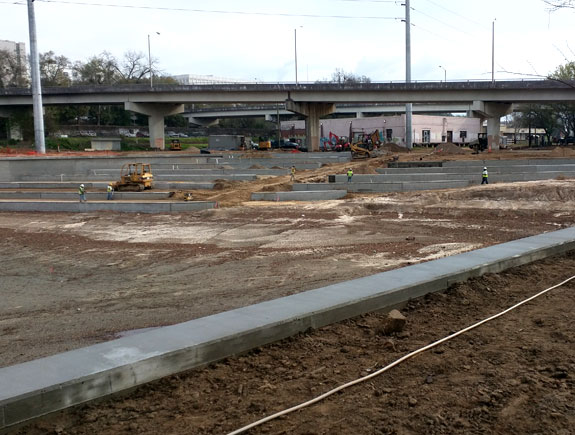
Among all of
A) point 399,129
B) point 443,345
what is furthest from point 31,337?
point 399,129

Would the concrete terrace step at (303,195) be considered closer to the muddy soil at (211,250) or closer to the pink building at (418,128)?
the muddy soil at (211,250)

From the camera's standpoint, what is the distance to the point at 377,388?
4758 mm

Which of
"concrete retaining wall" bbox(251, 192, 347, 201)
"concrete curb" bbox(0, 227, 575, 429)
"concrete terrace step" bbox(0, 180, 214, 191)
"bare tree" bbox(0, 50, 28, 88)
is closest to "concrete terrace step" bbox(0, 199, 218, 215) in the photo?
"concrete retaining wall" bbox(251, 192, 347, 201)

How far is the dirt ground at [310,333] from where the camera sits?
427 centimetres

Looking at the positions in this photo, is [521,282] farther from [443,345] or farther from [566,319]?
[443,345]

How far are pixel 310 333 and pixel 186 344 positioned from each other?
4.90 feet

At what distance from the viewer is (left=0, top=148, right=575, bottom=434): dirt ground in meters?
4.27

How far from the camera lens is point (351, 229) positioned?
19.9 meters

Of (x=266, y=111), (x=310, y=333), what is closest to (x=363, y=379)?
(x=310, y=333)

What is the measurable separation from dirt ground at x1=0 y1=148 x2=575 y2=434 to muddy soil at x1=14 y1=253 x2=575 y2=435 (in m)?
0.02

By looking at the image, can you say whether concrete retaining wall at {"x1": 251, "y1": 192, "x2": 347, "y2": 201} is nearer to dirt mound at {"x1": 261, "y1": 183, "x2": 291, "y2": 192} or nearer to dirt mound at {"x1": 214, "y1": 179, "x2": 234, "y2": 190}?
dirt mound at {"x1": 261, "y1": 183, "x2": 291, "y2": 192}

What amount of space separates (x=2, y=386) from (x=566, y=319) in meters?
5.92

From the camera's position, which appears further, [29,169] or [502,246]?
[29,169]

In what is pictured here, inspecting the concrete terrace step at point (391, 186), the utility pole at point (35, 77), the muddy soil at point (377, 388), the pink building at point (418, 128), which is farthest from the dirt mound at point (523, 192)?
the pink building at point (418, 128)
